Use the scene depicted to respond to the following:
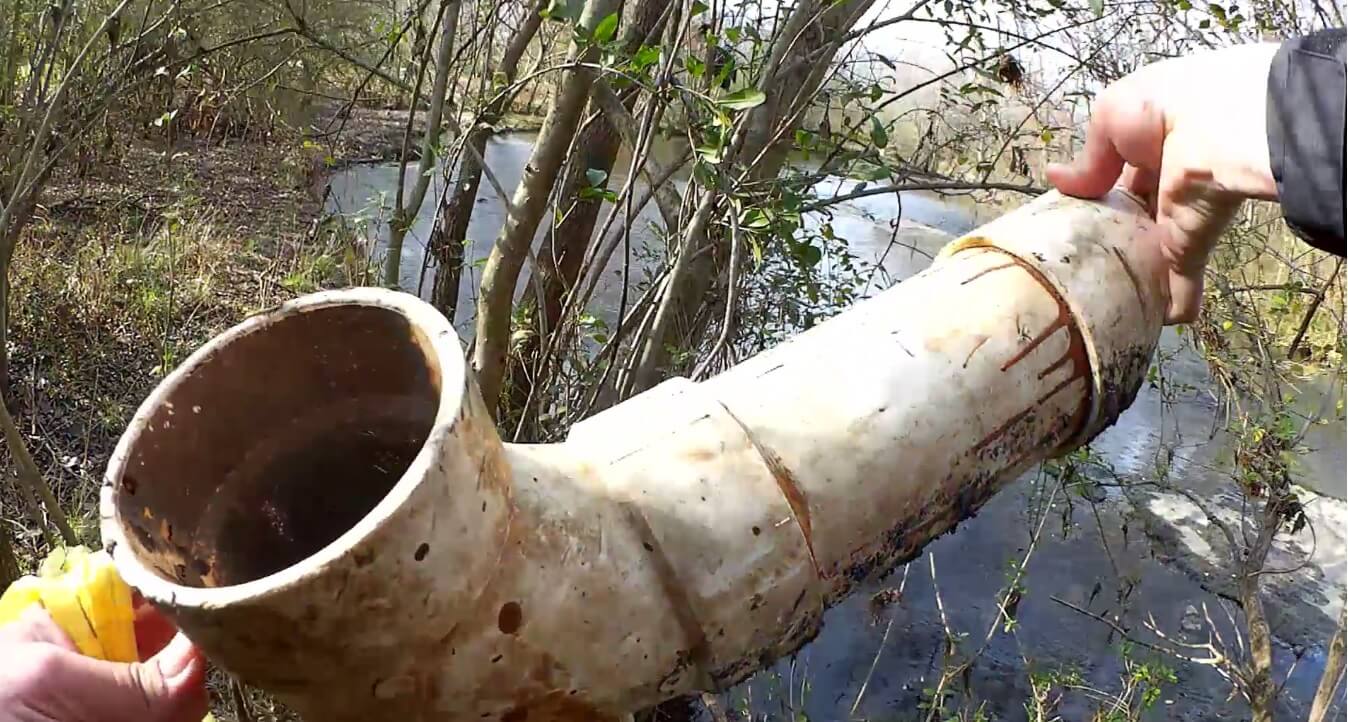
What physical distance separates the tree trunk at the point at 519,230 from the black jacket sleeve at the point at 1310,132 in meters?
1.88

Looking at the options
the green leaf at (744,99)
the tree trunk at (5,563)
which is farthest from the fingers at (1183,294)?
the tree trunk at (5,563)

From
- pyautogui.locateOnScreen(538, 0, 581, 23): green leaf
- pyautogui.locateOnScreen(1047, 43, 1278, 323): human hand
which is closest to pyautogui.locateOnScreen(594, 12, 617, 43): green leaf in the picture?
pyautogui.locateOnScreen(538, 0, 581, 23): green leaf

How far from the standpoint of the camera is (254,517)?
3.05 feet

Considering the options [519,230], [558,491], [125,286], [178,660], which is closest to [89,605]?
[178,660]

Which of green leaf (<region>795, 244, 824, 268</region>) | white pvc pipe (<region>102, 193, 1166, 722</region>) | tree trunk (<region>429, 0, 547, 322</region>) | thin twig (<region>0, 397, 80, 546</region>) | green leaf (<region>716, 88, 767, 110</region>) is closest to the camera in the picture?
white pvc pipe (<region>102, 193, 1166, 722</region>)

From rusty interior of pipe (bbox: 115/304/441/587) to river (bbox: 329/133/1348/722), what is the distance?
110 inches

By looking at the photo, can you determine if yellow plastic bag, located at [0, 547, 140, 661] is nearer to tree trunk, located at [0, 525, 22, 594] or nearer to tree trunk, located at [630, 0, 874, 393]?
tree trunk, located at [630, 0, 874, 393]

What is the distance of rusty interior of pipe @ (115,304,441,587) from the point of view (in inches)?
33.5

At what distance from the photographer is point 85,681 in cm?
96

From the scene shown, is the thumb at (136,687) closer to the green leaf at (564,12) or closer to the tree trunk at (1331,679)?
the green leaf at (564,12)

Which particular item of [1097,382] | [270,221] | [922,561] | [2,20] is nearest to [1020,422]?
[1097,382]

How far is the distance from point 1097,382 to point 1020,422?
0.37 ft

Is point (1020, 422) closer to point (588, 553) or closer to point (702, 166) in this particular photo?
point (588, 553)

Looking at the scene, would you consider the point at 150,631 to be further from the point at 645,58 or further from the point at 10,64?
the point at 10,64
